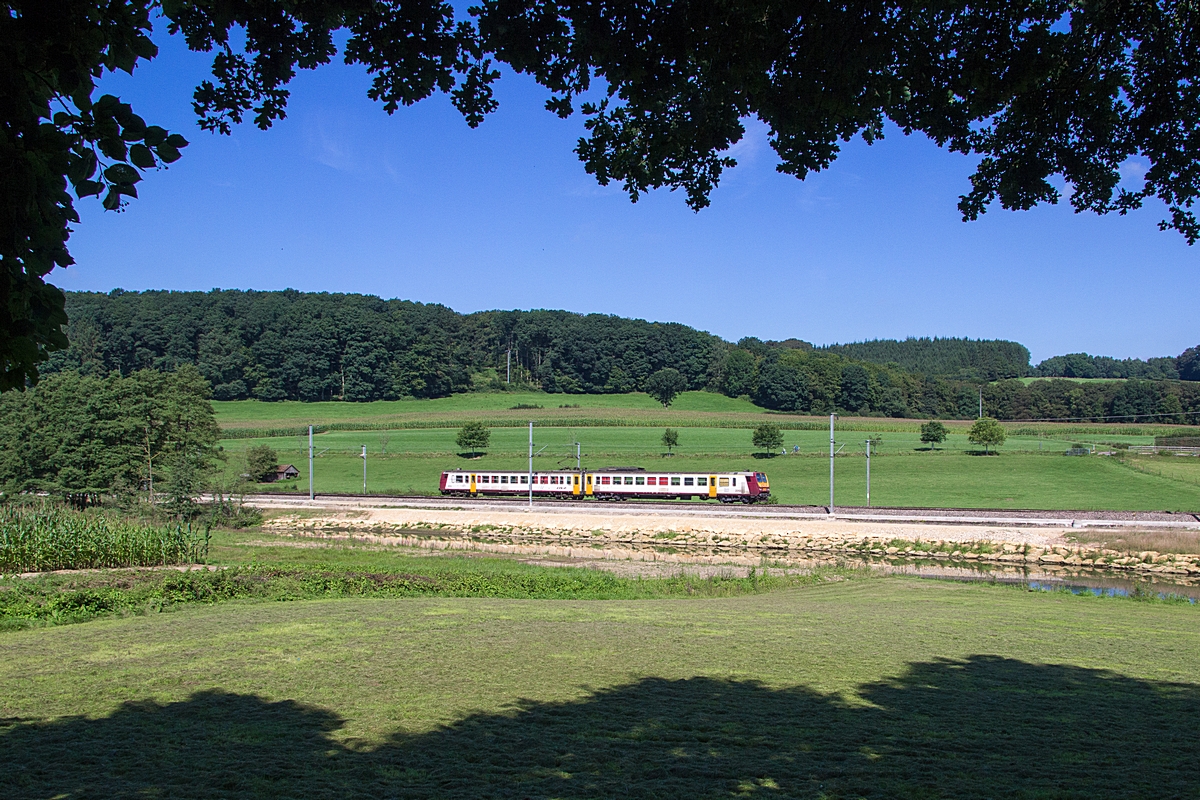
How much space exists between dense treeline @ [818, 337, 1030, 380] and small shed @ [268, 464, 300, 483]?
111334 mm

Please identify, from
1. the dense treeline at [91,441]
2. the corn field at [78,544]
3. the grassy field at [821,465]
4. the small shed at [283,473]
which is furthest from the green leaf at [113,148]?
the small shed at [283,473]

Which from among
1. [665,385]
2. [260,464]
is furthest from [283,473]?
[665,385]

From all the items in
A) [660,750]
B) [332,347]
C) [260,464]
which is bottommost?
[260,464]

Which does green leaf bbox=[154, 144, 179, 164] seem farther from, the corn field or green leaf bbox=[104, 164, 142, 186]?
the corn field

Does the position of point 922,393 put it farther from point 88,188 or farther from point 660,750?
A: point 88,188

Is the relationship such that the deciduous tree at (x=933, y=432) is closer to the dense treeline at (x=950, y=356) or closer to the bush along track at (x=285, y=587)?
the bush along track at (x=285, y=587)

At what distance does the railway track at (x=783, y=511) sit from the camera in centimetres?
3203

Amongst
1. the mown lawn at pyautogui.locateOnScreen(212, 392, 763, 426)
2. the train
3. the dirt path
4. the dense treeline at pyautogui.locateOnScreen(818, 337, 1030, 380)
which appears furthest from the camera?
the dense treeline at pyautogui.locateOnScreen(818, 337, 1030, 380)

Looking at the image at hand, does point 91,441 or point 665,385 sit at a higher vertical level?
point 665,385

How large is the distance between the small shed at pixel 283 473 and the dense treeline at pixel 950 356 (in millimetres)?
111334

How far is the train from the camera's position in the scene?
4681 cm

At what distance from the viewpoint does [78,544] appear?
1825 cm

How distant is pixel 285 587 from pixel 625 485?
1346 inches

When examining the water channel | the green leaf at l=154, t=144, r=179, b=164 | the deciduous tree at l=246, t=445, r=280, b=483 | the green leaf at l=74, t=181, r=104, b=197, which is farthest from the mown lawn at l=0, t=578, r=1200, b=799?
the deciduous tree at l=246, t=445, r=280, b=483
